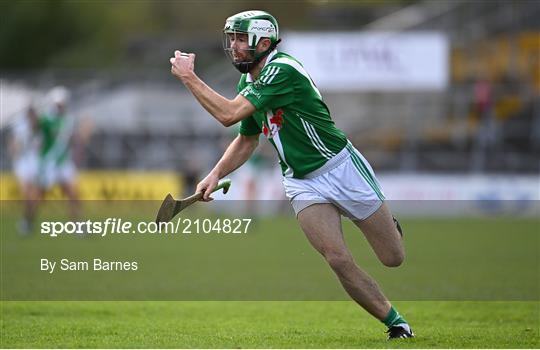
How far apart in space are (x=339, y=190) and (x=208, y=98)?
1333mm

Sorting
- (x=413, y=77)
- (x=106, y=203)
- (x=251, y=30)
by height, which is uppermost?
(x=251, y=30)

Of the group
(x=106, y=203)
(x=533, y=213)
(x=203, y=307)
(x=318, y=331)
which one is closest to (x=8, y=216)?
(x=106, y=203)

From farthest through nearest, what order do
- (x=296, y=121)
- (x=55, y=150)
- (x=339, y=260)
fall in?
(x=55, y=150)
(x=296, y=121)
(x=339, y=260)

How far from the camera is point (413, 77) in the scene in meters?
33.9

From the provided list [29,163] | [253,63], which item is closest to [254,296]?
[253,63]

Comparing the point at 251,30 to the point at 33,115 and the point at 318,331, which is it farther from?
the point at 33,115

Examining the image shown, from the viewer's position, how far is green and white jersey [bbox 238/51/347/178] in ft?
27.1

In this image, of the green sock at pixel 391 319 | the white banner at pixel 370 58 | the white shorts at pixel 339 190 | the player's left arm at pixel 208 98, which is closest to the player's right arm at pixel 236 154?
the white shorts at pixel 339 190

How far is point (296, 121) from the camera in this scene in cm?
839

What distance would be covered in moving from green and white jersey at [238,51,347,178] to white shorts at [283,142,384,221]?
0.06 meters

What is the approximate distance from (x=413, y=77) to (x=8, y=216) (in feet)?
44.0

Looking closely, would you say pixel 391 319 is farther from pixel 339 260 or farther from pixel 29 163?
pixel 29 163

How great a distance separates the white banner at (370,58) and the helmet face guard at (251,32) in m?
25.2

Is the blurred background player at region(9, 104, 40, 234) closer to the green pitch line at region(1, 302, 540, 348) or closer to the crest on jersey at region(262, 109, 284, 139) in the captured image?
the green pitch line at region(1, 302, 540, 348)
